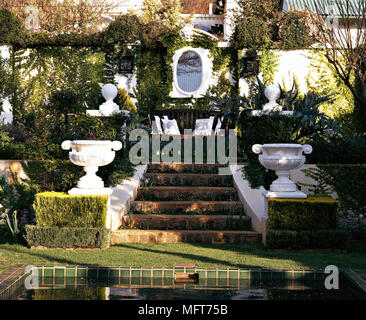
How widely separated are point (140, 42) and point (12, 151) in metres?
8.43

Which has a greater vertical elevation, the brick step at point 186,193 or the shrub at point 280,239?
the brick step at point 186,193

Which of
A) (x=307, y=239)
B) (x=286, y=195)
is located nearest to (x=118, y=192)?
(x=286, y=195)

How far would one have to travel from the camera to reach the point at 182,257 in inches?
281

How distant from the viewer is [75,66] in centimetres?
1875

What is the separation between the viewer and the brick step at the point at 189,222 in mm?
8992

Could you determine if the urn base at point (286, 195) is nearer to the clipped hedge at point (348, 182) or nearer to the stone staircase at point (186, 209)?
the stone staircase at point (186, 209)

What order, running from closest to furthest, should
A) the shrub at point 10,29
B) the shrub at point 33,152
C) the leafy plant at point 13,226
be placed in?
the leafy plant at point 13,226 → the shrub at point 33,152 → the shrub at point 10,29

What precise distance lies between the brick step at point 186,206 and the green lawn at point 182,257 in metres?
1.44

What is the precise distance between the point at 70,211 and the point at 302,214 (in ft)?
11.7

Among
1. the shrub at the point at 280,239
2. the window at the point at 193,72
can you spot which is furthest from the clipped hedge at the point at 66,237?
the window at the point at 193,72

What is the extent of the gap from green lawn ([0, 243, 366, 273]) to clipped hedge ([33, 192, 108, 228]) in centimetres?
51

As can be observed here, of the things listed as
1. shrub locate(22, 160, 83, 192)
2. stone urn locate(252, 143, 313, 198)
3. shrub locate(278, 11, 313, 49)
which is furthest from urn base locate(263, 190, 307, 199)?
shrub locate(278, 11, 313, 49)

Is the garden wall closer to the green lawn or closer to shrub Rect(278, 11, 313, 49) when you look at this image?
the green lawn

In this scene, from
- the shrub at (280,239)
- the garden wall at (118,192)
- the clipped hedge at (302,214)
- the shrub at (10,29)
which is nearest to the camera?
the shrub at (280,239)
